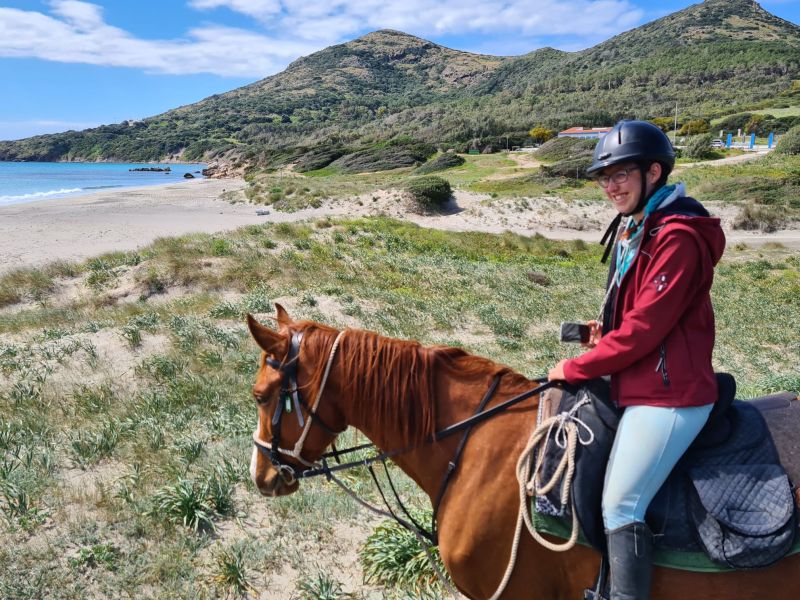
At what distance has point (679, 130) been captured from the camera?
216 ft

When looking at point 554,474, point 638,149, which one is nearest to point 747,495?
point 554,474

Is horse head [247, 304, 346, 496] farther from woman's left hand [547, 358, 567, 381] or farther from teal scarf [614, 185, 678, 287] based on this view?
teal scarf [614, 185, 678, 287]

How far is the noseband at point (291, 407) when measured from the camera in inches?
106

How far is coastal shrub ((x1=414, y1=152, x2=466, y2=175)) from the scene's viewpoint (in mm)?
55500

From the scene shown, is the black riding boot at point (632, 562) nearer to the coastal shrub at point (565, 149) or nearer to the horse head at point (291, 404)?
the horse head at point (291, 404)

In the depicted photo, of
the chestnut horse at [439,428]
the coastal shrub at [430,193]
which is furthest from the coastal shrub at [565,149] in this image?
the chestnut horse at [439,428]

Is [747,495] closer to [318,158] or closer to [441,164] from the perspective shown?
[441,164]

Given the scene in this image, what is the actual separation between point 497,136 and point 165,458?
7495 centimetres

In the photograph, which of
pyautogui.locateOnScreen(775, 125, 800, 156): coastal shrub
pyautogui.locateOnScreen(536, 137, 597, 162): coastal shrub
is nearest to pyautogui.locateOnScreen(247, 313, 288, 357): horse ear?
pyautogui.locateOnScreen(536, 137, 597, 162): coastal shrub

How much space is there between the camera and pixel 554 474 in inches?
92.7

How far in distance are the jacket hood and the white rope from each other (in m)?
0.93

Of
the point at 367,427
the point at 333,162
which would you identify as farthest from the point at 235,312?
the point at 333,162

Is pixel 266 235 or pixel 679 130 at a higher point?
pixel 679 130

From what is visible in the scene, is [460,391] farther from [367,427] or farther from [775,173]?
[775,173]
